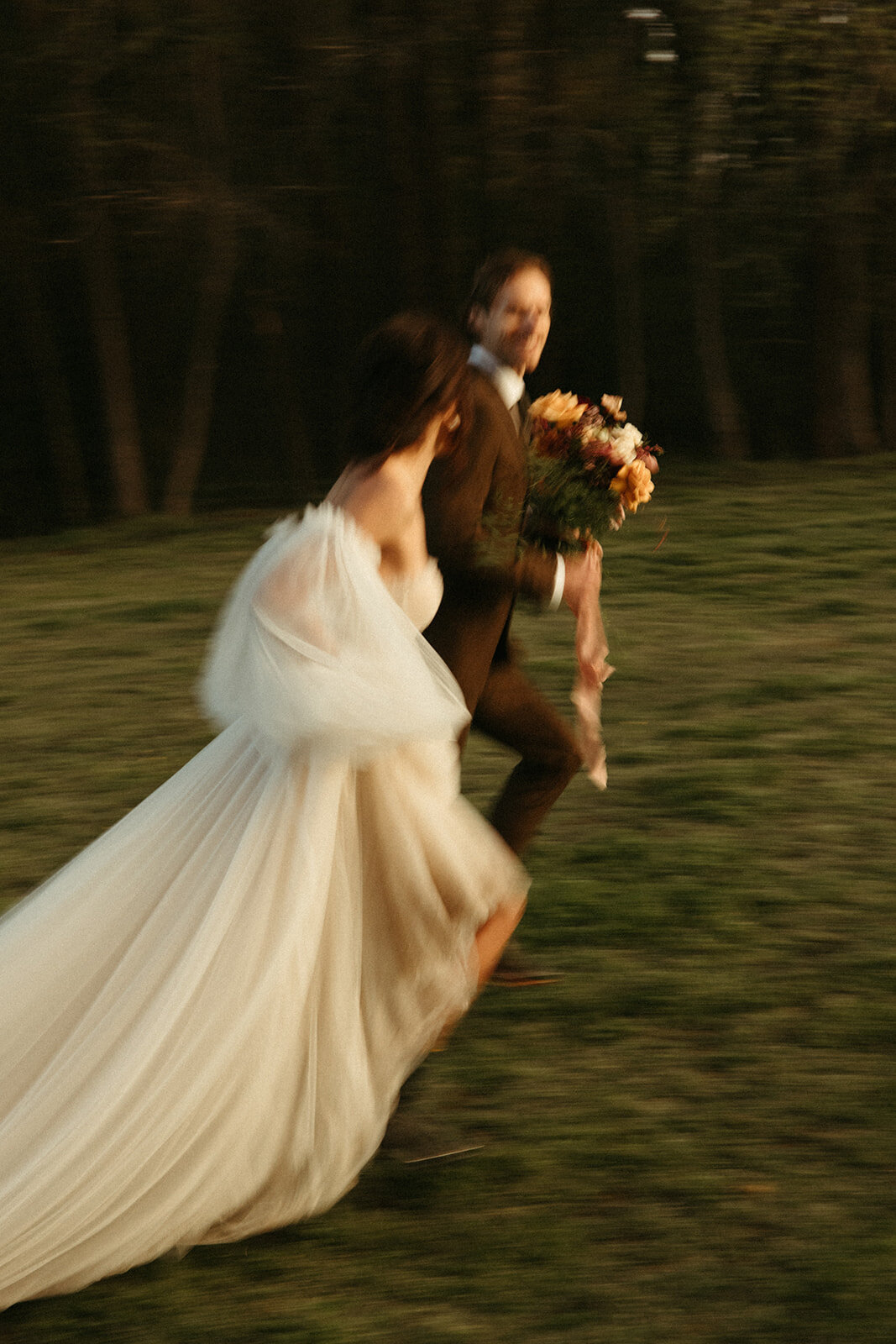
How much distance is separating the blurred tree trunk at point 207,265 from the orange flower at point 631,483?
10694 mm

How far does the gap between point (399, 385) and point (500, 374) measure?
994 millimetres

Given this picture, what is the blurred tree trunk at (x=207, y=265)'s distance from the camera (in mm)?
14156

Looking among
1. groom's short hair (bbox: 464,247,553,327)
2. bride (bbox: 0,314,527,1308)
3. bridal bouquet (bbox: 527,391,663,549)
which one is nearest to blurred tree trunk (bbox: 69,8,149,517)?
groom's short hair (bbox: 464,247,553,327)

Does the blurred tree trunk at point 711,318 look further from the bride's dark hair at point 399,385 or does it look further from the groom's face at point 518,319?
the bride's dark hair at point 399,385

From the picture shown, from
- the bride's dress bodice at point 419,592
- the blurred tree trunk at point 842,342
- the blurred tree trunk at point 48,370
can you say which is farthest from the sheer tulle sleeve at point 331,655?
the blurred tree trunk at point 842,342

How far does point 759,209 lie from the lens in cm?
1587

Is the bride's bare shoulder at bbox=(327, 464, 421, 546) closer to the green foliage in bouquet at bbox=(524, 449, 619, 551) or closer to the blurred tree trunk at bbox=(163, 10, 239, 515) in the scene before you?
the green foliage in bouquet at bbox=(524, 449, 619, 551)

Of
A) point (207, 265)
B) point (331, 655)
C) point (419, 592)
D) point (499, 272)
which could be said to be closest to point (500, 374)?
point (499, 272)

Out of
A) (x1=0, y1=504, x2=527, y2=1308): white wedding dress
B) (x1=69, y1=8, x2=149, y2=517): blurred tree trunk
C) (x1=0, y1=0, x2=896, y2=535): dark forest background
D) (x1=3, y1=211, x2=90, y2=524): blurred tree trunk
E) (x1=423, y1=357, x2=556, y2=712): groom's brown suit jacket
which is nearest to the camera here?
(x1=0, y1=504, x2=527, y2=1308): white wedding dress

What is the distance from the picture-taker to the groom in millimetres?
4090

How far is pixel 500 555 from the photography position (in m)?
4.15

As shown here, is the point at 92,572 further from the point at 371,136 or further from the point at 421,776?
the point at 421,776

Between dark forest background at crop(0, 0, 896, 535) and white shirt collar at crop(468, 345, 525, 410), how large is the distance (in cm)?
1022

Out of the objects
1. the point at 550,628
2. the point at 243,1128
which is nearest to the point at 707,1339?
the point at 243,1128
